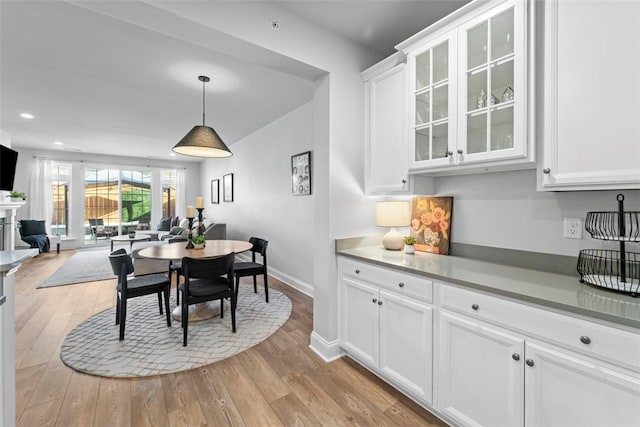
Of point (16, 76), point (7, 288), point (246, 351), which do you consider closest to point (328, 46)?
point (7, 288)

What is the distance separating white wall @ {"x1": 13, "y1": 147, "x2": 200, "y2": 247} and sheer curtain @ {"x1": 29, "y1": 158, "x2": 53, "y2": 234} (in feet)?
0.33

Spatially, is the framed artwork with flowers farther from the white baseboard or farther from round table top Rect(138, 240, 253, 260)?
round table top Rect(138, 240, 253, 260)

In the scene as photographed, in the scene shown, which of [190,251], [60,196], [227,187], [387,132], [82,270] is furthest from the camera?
[60,196]

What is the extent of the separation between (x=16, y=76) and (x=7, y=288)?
11.0 feet

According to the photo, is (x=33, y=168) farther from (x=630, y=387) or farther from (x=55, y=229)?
(x=630, y=387)

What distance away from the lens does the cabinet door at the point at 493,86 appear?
1.45 m

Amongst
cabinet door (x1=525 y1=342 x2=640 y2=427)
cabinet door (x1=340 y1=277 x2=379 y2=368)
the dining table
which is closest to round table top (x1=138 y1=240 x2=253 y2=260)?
the dining table

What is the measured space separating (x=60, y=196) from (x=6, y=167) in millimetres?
7333

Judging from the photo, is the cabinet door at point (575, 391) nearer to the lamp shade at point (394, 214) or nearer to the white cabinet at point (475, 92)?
the white cabinet at point (475, 92)

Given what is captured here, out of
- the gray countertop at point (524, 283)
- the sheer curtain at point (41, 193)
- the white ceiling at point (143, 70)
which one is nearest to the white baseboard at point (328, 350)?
the gray countertop at point (524, 283)

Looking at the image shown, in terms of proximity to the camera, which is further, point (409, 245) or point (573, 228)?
point (409, 245)

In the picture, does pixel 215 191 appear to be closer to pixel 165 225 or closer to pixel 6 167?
pixel 165 225

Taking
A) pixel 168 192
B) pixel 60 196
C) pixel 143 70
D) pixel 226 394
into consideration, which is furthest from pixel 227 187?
pixel 226 394

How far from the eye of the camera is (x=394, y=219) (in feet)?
7.39
